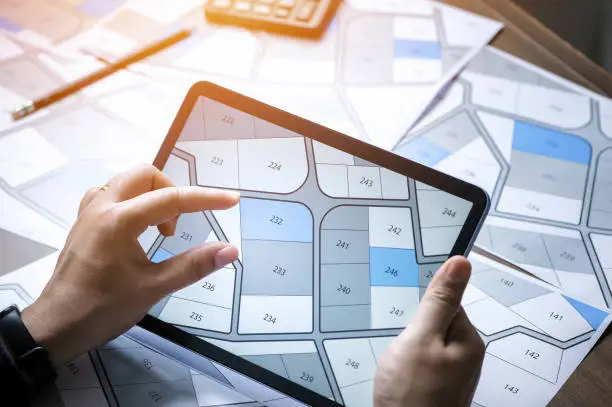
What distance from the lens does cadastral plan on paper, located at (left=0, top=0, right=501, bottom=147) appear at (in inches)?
31.5

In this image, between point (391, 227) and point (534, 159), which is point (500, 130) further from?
point (391, 227)

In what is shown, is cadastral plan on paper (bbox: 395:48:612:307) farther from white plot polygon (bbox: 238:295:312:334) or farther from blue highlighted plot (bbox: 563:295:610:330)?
white plot polygon (bbox: 238:295:312:334)

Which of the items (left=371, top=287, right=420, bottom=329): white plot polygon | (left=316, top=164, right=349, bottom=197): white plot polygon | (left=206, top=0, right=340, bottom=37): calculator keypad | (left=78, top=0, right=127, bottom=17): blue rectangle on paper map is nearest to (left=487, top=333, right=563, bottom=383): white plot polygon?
(left=371, top=287, right=420, bottom=329): white plot polygon

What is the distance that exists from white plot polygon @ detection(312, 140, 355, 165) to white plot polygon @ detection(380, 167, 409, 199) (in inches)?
1.3

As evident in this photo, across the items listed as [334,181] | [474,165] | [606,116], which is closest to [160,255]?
[334,181]

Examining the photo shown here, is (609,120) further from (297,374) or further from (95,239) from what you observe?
(95,239)

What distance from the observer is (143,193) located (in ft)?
1.86

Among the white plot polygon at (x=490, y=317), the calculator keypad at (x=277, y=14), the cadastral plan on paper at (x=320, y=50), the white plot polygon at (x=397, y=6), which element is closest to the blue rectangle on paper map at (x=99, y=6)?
the cadastral plan on paper at (x=320, y=50)

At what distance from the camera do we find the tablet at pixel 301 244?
519 millimetres

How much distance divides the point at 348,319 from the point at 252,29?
0.56 metres

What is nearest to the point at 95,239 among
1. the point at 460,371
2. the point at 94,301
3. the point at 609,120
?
the point at 94,301

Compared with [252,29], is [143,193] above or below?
below

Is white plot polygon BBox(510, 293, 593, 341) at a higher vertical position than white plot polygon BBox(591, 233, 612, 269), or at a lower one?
lower

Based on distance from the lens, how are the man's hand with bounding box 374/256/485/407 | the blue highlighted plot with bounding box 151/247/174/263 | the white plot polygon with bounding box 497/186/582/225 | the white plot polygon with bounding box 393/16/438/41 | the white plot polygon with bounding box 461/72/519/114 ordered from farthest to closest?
the white plot polygon with bounding box 393/16/438/41, the white plot polygon with bounding box 461/72/519/114, the white plot polygon with bounding box 497/186/582/225, the blue highlighted plot with bounding box 151/247/174/263, the man's hand with bounding box 374/256/485/407
